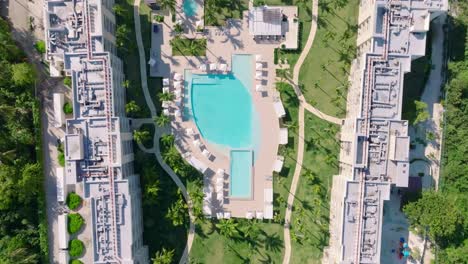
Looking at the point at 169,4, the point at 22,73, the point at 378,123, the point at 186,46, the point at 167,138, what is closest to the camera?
the point at 378,123

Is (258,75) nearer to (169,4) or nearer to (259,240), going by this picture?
(169,4)

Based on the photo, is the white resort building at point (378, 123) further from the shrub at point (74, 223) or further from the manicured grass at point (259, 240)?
the shrub at point (74, 223)

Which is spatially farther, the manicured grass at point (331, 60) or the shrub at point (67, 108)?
the shrub at point (67, 108)

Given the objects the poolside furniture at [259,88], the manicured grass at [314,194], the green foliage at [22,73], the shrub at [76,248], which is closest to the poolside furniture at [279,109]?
the poolside furniture at [259,88]

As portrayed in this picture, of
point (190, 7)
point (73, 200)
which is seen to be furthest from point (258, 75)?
point (73, 200)

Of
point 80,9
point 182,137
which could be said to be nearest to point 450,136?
point 182,137

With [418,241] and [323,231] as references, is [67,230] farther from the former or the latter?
[418,241]

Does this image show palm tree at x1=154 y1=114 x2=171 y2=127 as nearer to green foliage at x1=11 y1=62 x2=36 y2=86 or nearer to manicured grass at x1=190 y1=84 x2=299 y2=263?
manicured grass at x1=190 y1=84 x2=299 y2=263
